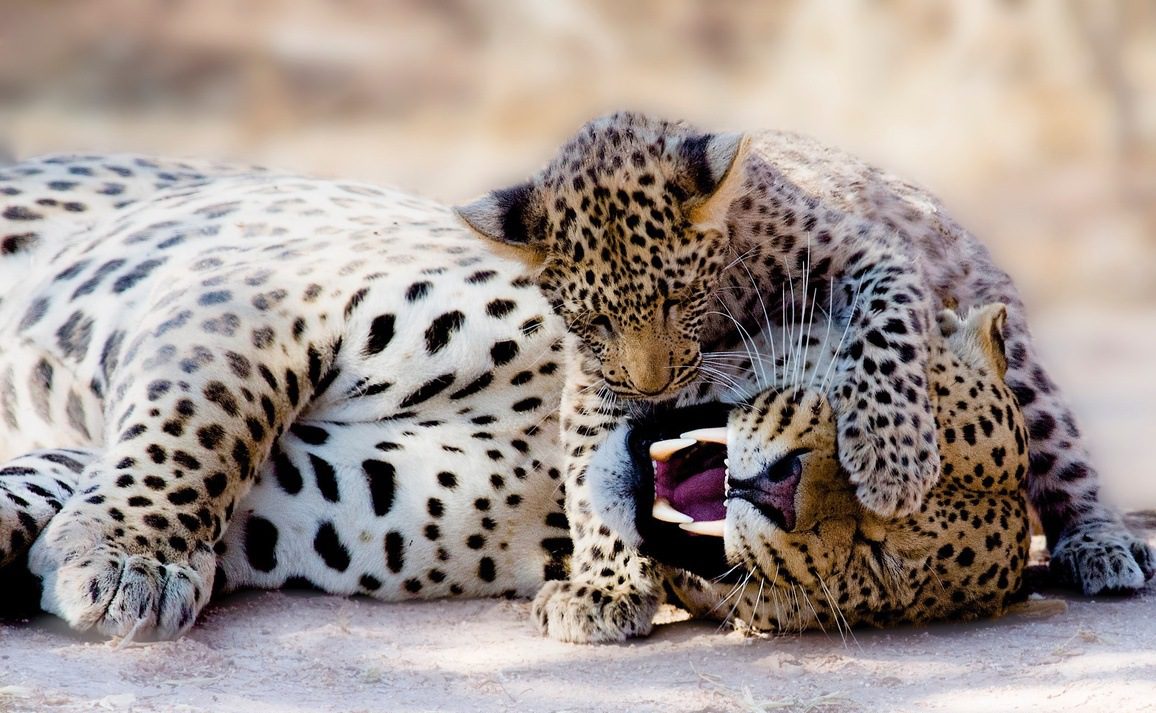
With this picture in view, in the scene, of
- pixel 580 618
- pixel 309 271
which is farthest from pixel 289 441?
pixel 580 618

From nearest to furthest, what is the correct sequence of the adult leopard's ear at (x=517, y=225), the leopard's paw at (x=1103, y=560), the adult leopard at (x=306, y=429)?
the adult leopard at (x=306, y=429), the adult leopard's ear at (x=517, y=225), the leopard's paw at (x=1103, y=560)

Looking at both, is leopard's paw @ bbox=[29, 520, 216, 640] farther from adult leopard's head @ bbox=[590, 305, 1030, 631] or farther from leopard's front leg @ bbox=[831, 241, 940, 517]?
leopard's front leg @ bbox=[831, 241, 940, 517]

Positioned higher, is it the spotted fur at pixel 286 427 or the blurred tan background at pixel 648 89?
the blurred tan background at pixel 648 89

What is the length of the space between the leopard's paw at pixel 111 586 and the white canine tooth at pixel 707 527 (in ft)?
4.40

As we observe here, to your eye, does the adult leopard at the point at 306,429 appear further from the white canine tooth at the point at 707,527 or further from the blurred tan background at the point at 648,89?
the blurred tan background at the point at 648,89

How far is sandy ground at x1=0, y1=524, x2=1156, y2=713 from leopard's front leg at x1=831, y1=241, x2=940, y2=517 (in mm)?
451

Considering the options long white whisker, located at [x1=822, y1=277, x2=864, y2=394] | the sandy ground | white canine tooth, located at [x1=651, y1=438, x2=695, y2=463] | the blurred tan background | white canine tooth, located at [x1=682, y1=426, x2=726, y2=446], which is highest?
the blurred tan background

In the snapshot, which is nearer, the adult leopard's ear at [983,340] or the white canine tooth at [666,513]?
the white canine tooth at [666,513]

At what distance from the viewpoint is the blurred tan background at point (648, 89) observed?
39.6 feet

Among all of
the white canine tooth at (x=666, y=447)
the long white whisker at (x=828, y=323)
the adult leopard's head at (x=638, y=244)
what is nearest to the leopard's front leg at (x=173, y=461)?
the adult leopard's head at (x=638, y=244)

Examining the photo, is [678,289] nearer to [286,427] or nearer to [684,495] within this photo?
[684,495]

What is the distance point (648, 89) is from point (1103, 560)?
27.4 ft

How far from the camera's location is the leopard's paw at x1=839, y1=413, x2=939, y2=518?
4047 millimetres

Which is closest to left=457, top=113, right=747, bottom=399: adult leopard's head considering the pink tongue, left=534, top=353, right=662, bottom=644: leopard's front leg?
left=534, top=353, right=662, bottom=644: leopard's front leg
